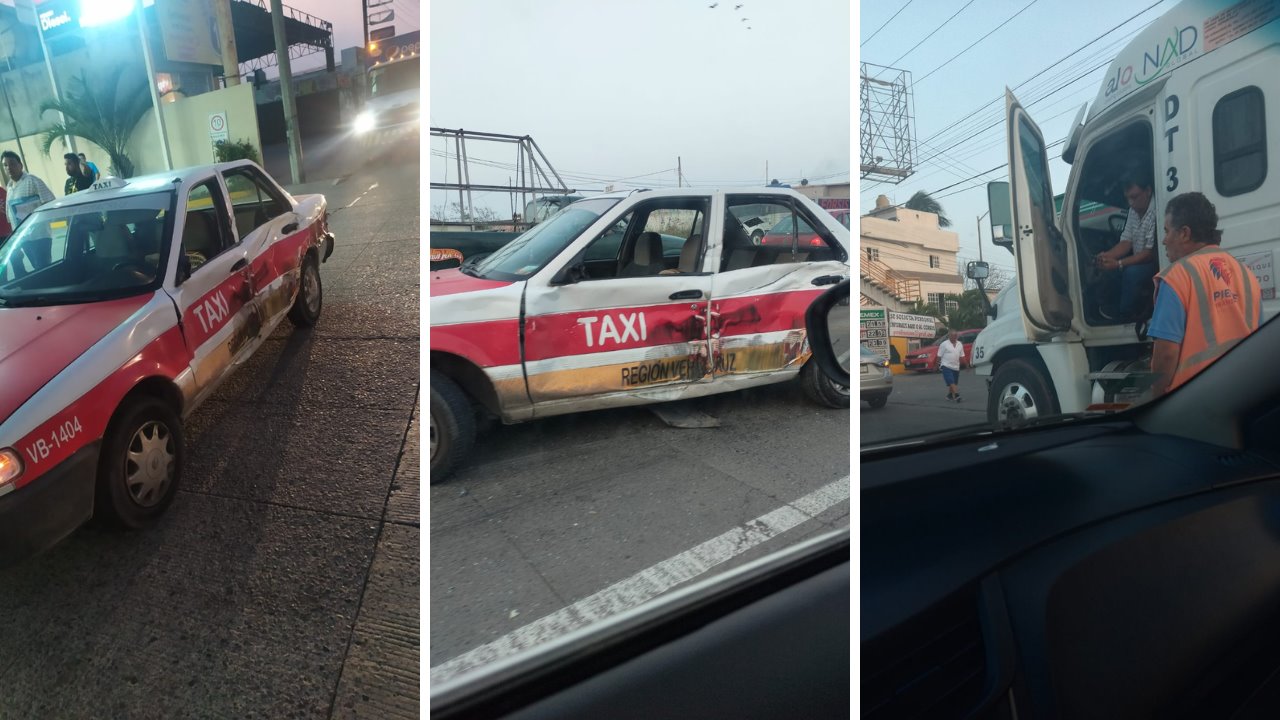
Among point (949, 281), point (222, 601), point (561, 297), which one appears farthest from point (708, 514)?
point (949, 281)

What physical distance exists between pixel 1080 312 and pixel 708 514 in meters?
1.75

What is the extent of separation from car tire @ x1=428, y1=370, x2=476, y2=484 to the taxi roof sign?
78 cm

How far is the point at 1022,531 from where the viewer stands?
1.00 metres

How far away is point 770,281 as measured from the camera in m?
1.11

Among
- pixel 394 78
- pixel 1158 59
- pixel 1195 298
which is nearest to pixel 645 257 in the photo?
pixel 394 78

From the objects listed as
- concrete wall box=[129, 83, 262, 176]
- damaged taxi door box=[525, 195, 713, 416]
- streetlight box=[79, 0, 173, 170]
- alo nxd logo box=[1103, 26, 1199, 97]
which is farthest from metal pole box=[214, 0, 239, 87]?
alo nxd logo box=[1103, 26, 1199, 97]

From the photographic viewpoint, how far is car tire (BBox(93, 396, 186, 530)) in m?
1.18

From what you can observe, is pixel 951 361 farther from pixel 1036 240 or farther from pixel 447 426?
pixel 447 426

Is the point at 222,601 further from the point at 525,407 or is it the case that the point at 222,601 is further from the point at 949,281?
the point at 949,281

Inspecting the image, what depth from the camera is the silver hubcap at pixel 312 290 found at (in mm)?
1446

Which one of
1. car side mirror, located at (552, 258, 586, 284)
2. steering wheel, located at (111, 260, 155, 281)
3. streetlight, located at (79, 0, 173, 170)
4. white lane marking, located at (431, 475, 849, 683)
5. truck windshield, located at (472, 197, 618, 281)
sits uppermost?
streetlight, located at (79, 0, 173, 170)

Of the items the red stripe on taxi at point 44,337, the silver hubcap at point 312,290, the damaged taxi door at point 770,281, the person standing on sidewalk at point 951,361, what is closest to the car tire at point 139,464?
the red stripe on taxi at point 44,337

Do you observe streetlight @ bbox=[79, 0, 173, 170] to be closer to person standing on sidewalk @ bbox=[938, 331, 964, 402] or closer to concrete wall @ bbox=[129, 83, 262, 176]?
concrete wall @ bbox=[129, 83, 262, 176]

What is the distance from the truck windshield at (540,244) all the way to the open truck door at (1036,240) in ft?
5.00
